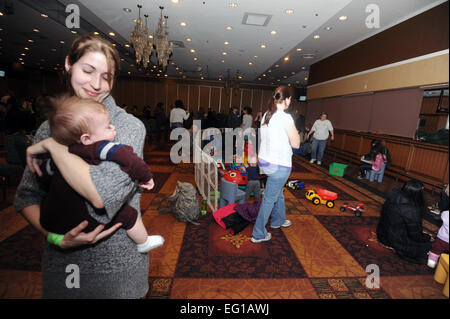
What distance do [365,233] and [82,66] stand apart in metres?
3.57

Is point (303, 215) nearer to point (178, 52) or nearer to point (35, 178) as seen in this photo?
point (35, 178)

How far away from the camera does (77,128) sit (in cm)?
74

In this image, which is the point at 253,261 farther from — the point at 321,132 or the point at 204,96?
the point at 204,96

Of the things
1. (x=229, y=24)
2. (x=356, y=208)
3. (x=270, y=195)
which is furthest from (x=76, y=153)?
(x=229, y=24)

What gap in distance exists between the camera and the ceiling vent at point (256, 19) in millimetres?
5553

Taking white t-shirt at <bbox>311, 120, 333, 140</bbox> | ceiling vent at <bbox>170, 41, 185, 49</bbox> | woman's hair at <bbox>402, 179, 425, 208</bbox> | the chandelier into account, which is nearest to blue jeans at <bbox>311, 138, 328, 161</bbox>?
white t-shirt at <bbox>311, 120, 333, 140</bbox>

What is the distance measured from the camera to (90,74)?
84 centimetres

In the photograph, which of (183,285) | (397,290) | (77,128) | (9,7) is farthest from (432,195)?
(9,7)

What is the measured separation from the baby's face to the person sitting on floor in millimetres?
2910

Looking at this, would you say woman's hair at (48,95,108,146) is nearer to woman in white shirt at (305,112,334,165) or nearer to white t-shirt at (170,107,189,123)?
woman in white shirt at (305,112,334,165)

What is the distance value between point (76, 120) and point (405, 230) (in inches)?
124

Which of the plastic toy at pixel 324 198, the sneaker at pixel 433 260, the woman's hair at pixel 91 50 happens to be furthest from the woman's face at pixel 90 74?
the plastic toy at pixel 324 198

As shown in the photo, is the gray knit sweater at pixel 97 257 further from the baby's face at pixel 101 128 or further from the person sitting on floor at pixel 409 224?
the person sitting on floor at pixel 409 224

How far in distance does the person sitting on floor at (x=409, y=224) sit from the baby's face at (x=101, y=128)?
2910mm
